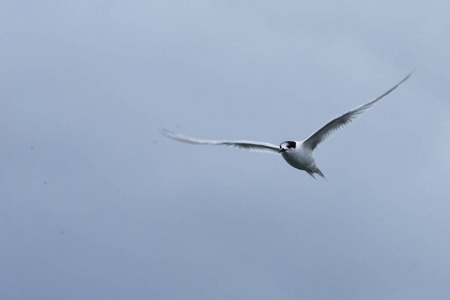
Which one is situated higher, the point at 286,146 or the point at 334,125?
the point at 334,125

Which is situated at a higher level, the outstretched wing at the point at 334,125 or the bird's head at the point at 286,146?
the outstretched wing at the point at 334,125

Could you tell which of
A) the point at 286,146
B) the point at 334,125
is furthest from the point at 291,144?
the point at 334,125

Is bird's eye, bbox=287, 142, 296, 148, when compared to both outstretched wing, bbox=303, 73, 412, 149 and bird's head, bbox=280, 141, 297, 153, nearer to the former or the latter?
bird's head, bbox=280, 141, 297, 153

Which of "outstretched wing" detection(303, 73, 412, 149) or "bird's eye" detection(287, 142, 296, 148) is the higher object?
"outstretched wing" detection(303, 73, 412, 149)

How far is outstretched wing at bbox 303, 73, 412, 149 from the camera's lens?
4472 cm

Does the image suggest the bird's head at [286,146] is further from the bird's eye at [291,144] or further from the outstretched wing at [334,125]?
the outstretched wing at [334,125]

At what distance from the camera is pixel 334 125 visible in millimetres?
46125

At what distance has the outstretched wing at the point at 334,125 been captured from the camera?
4472cm

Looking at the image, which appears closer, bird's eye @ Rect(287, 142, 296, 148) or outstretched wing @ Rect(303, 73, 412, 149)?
outstretched wing @ Rect(303, 73, 412, 149)

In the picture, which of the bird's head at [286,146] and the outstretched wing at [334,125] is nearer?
the outstretched wing at [334,125]

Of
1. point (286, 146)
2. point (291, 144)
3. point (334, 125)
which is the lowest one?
point (286, 146)

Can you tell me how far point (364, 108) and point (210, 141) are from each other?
27.9 ft

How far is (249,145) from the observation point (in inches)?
1925

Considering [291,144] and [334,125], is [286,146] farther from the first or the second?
[334,125]
